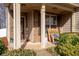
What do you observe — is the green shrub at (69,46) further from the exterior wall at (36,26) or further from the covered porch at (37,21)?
the exterior wall at (36,26)

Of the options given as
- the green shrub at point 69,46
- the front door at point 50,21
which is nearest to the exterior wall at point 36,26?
the front door at point 50,21

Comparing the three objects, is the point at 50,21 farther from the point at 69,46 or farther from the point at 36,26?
the point at 69,46

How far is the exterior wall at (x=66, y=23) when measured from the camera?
Result: 18.4 meters

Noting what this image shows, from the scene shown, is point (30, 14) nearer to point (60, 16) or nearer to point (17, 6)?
point (60, 16)

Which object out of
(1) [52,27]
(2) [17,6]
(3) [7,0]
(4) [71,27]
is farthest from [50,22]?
(3) [7,0]

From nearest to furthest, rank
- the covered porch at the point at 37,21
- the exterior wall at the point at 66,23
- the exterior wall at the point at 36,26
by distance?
the covered porch at the point at 37,21
the exterior wall at the point at 36,26
the exterior wall at the point at 66,23

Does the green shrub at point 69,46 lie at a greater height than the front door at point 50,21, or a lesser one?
lesser

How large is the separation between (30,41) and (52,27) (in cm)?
278

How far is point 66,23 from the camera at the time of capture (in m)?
18.8

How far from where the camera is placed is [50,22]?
18.8 m

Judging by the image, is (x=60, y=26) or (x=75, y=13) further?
(x=60, y=26)

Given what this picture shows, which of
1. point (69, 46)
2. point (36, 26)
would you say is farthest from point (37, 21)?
point (69, 46)

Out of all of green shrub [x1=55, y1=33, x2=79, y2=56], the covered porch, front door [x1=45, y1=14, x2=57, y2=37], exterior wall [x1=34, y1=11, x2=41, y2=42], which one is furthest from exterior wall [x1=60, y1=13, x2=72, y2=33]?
green shrub [x1=55, y1=33, x2=79, y2=56]

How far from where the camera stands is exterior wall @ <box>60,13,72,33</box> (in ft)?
60.4
